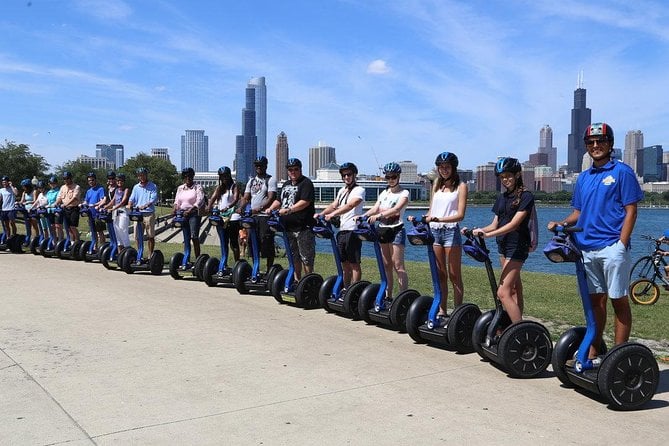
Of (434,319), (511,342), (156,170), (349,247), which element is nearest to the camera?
(511,342)

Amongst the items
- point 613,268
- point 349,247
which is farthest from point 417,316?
point 613,268

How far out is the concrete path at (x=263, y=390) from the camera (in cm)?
424

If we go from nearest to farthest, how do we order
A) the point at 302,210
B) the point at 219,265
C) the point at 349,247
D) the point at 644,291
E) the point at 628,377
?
the point at 628,377 → the point at 349,247 → the point at 302,210 → the point at 219,265 → the point at 644,291

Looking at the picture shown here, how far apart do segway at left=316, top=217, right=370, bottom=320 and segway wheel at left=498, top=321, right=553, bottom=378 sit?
101 inches

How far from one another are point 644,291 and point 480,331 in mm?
6397

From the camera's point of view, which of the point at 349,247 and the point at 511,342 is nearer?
the point at 511,342

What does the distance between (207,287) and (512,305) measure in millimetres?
5927

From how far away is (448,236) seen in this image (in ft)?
22.3

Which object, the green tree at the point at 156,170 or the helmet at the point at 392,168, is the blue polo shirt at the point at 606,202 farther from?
the green tree at the point at 156,170

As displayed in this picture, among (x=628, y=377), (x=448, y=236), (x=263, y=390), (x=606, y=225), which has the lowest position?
(x=263, y=390)

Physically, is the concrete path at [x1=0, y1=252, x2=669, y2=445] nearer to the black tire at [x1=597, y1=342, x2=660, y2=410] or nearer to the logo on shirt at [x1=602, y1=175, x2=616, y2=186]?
the black tire at [x1=597, y1=342, x2=660, y2=410]

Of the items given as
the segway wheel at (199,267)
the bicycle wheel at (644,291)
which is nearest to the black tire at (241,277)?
the segway wheel at (199,267)

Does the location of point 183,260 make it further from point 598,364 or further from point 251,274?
point 598,364

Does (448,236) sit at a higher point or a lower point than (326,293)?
higher
